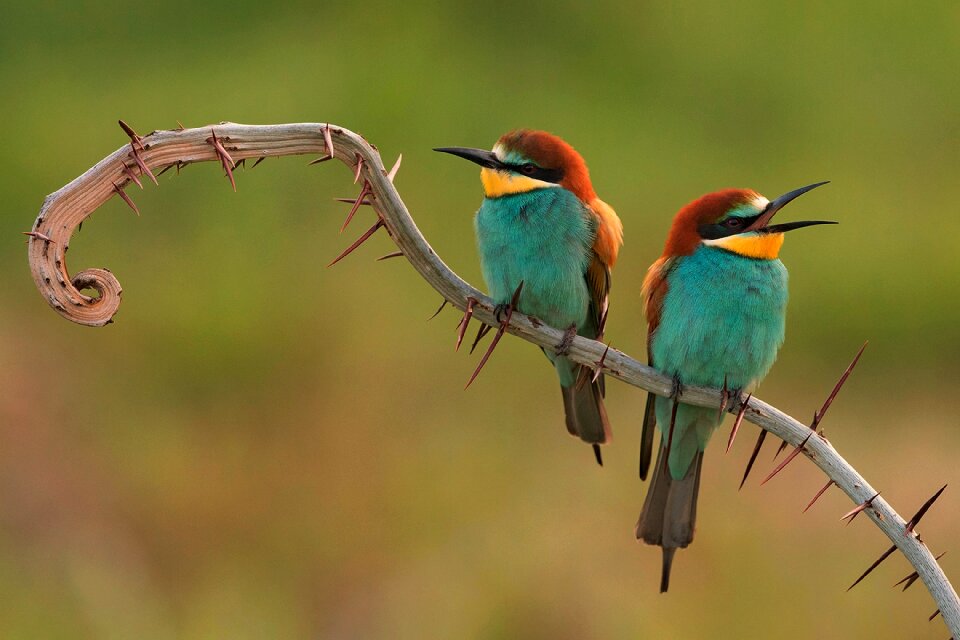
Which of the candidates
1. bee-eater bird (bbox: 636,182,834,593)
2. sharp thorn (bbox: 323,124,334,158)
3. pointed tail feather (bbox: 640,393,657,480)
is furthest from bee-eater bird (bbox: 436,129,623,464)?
sharp thorn (bbox: 323,124,334,158)

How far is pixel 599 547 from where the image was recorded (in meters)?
3.53

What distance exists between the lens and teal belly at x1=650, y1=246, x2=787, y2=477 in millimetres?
2238

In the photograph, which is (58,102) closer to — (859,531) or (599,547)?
(599,547)

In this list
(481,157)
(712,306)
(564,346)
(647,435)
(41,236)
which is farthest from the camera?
(712,306)

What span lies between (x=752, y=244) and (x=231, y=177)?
130 cm

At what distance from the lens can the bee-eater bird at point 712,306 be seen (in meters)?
2.19

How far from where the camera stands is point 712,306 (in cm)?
229

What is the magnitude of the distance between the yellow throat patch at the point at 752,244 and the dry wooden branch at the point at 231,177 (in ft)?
3.06

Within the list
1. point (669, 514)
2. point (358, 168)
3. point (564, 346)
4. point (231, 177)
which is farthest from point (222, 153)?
point (669, 514)

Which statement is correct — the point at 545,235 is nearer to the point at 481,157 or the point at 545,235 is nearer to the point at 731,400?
the point at 481,157

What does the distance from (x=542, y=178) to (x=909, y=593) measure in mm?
1940

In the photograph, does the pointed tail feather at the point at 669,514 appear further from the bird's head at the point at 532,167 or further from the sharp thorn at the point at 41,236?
the sharp thorn at the point at 41,236

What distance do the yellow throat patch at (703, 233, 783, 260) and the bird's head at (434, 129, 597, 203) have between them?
336mm

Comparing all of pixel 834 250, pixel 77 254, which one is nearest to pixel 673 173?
pixel 834 250
